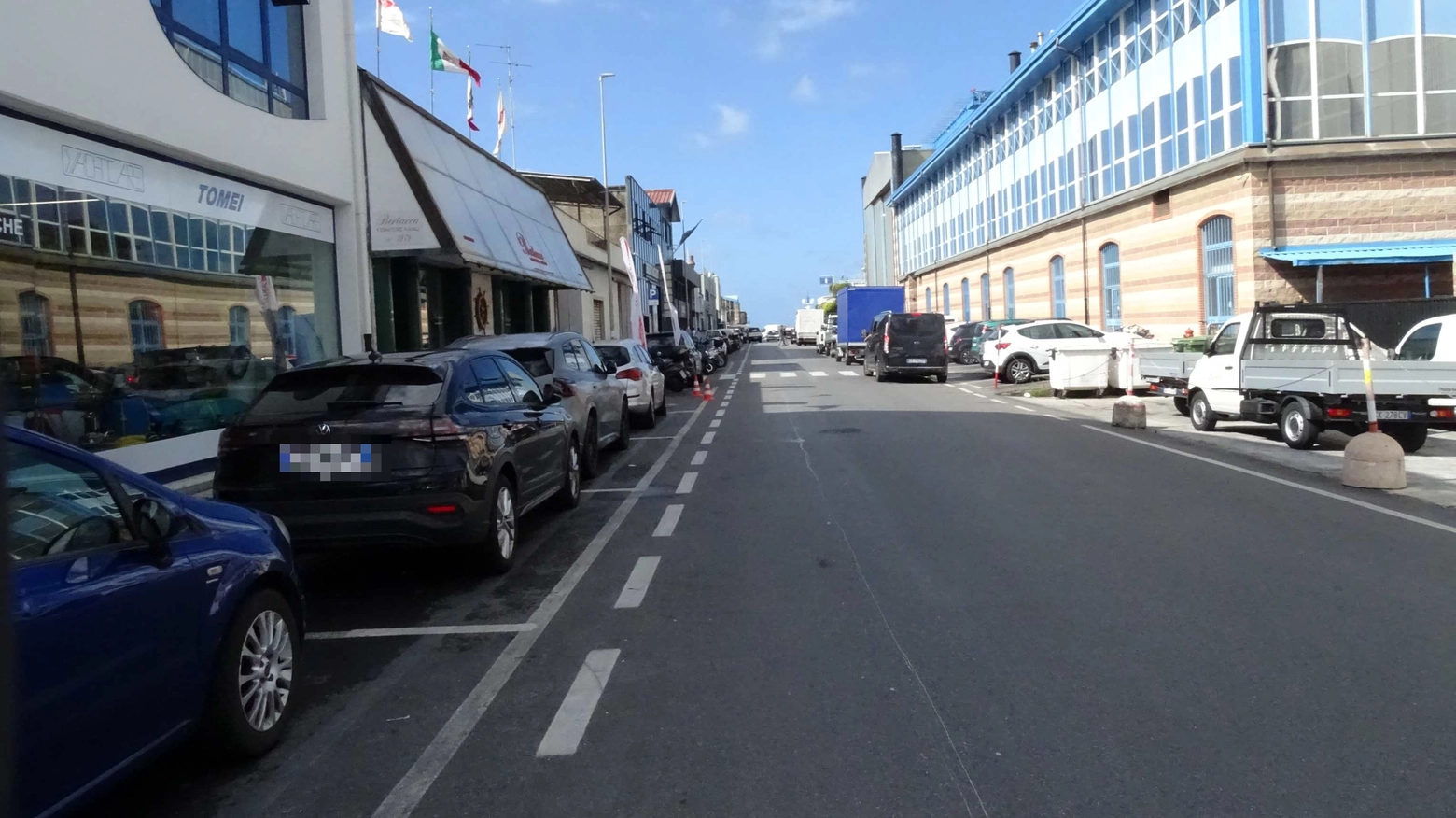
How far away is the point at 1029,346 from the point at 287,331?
18004 mm

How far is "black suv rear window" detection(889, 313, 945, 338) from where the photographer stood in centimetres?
2827

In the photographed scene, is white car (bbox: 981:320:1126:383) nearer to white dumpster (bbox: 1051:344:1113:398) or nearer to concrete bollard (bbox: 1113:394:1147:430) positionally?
white dumpster (bbox: 1051:344:1113:398)

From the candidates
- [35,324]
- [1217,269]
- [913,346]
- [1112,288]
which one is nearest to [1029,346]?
[913,346]

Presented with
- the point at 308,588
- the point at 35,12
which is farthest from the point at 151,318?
the point at 308,588

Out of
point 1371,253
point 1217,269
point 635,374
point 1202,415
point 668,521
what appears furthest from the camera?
point 1217,269

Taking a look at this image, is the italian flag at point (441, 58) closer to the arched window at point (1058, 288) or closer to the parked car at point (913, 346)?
the parked car at point (913, 346)

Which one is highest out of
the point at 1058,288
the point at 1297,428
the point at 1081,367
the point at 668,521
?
the point at 1058,288

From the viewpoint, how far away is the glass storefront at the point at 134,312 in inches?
364

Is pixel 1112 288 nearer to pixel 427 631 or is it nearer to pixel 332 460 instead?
pixel 332 460

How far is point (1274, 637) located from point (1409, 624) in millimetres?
816

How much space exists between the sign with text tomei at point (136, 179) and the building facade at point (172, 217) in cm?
2

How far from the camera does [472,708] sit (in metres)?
4.98

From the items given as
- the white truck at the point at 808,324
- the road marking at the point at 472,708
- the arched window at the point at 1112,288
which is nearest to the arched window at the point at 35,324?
the road marking at the point at 472,708

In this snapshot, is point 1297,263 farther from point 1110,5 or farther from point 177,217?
point 177,217
